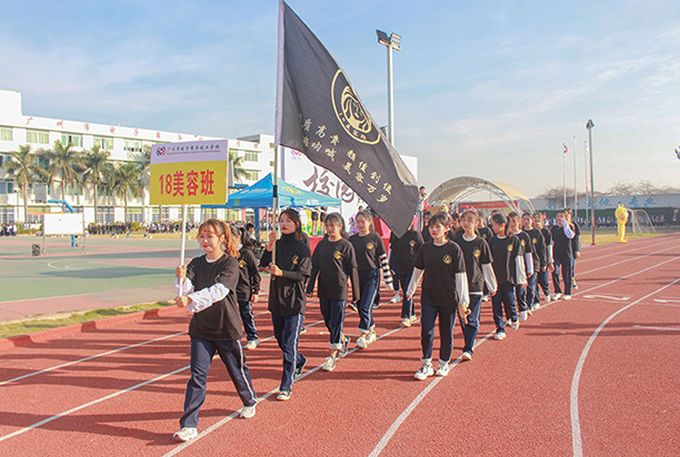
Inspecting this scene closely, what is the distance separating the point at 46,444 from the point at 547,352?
5.68m

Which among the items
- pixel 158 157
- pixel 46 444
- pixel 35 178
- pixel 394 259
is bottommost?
pixel 46 444

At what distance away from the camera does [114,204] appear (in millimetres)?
69750

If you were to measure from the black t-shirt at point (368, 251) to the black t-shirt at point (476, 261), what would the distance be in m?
1.36

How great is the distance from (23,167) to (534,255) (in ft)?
210

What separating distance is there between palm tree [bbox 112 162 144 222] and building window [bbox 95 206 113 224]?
2332 mm

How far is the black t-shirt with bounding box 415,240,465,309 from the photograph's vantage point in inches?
224

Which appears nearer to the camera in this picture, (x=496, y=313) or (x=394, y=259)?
(x=496, y=313)

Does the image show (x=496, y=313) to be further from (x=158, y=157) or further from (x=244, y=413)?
(x=158, y=157)

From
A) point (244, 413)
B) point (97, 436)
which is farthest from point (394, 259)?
point (97, 436)

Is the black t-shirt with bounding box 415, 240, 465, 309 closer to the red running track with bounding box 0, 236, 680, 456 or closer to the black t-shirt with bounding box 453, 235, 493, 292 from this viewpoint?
the black t-shirt with bounding box 453, 235, 493, 292

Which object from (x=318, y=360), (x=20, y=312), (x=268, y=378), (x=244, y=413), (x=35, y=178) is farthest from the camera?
(x=35, y=178)

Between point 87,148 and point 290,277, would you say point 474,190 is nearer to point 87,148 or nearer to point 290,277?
point 290,277

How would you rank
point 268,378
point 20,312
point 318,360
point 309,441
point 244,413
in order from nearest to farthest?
1. point 309,441
2. point 244,413
3. point 268,378
4. point 318,360
5. point 20,312

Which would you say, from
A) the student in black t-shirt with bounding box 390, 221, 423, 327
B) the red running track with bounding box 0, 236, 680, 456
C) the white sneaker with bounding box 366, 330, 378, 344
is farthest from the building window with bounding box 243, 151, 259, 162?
the white sneaker with bounding box 366, 330, 378, 344
